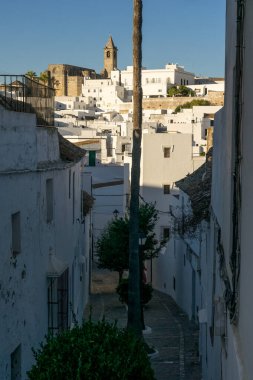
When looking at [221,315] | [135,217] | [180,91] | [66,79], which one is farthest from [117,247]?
[66,79]

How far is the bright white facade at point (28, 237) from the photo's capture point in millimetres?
9453

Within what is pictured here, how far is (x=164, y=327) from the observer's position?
22.1 metres

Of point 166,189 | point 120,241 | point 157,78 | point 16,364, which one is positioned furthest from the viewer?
point 157,78

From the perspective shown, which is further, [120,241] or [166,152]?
[166,152]

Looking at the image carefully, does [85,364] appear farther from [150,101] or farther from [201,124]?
[150,101]

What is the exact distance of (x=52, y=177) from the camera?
13125mm

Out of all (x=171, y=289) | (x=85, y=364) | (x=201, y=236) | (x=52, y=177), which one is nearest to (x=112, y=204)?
(x=171, y=289)

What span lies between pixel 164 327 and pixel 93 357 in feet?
48.2

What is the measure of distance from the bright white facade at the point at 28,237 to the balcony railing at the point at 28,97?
1.55 ft

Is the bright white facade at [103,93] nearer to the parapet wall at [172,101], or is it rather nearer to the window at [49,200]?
the parapet wall at [172,101]

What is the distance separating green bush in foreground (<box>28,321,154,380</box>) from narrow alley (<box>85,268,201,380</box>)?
6.29 ft

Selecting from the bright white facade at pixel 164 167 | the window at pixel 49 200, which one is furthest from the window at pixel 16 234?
the bright white facade at pixel 164 167

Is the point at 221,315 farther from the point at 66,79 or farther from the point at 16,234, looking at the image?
the point at 66,79

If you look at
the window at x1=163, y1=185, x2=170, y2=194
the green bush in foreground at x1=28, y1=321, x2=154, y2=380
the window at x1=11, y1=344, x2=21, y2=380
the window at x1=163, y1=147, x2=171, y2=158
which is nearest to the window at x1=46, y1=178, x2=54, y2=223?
the window at x1=11, y1=344, x2=21, y2=380
